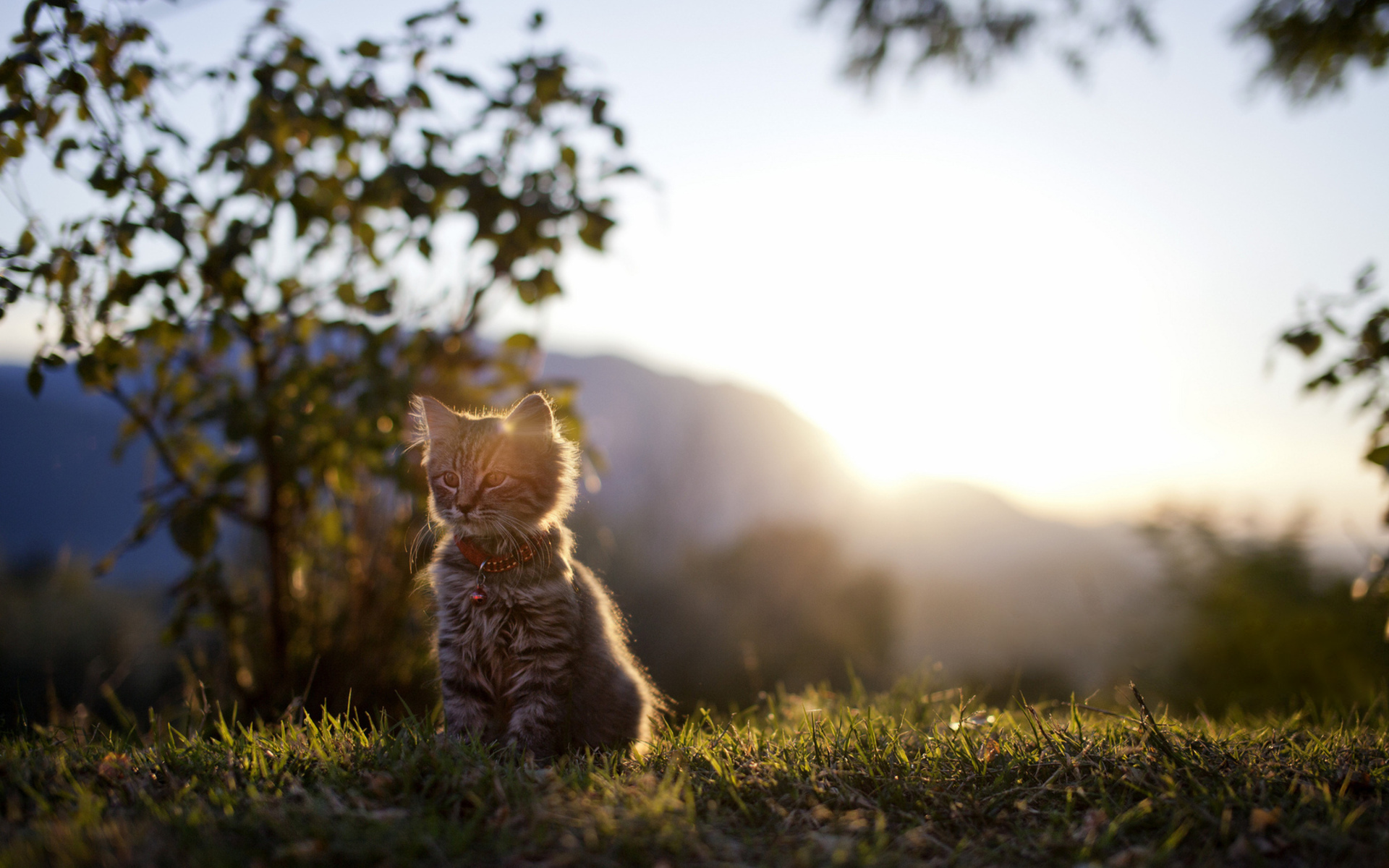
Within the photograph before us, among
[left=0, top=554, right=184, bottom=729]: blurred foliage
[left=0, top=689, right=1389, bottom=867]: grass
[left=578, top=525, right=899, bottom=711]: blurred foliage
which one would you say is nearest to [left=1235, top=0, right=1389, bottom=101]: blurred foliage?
[left=0, top=689, right=1389, bottom=867]: grass

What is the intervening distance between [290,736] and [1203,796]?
291cm

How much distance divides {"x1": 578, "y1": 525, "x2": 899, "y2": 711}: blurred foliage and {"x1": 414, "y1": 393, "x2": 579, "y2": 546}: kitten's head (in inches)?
142

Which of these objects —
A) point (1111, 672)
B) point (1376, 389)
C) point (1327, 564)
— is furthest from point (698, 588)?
point (1376, 389)

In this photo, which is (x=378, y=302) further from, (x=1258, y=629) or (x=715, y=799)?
(x=1258, y=629)

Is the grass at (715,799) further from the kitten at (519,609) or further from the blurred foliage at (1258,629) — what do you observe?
the blurred foliage at (1258,629)

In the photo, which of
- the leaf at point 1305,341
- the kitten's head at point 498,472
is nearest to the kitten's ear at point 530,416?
the kitten's head at point 498,472

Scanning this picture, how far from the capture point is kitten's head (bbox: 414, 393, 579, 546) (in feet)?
9.32

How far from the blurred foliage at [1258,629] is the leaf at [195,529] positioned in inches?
197

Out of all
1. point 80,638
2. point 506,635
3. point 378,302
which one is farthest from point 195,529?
point 80,638

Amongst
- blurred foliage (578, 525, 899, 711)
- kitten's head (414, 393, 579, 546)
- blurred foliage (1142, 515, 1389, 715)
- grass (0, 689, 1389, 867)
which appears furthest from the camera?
blurred foliage (578, 525, 899, 711)

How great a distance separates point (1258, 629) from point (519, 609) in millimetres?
6602

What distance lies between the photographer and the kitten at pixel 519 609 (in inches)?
106

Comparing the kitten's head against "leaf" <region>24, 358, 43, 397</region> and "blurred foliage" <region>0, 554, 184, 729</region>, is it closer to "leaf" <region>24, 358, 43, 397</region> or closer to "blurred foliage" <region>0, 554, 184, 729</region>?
"leaf" <region>24, 358, 43, 397</region>

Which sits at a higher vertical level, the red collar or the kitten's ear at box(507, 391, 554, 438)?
the kitten's ear at box(507, 391, 554, 438)
